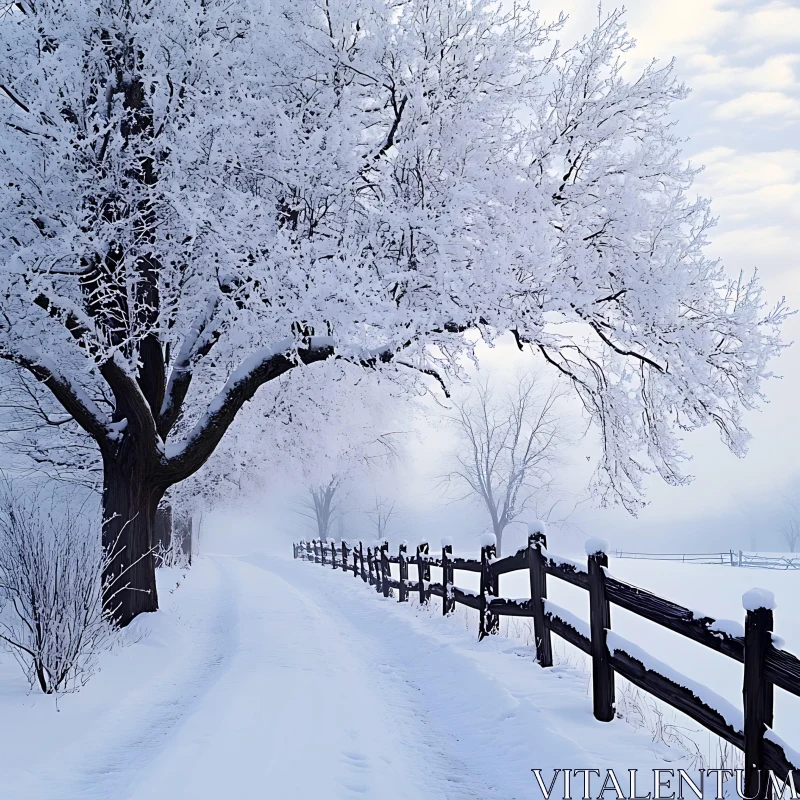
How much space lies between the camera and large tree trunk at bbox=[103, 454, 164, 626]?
971 cm

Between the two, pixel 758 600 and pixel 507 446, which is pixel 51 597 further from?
pixel 507 446

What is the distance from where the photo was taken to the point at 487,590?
911cm

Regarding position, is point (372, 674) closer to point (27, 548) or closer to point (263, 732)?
point (263, 732)

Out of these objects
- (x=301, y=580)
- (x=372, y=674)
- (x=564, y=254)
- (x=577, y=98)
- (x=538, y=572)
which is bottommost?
(x=301, y=580)

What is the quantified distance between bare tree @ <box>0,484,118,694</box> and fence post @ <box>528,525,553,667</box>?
15.3 ft

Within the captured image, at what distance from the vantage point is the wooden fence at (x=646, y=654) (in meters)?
3.52

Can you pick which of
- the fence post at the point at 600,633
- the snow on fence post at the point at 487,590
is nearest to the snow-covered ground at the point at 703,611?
the fence post at the point at 600,633

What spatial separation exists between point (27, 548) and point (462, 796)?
478 centimetres

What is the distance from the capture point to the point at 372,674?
7.43m

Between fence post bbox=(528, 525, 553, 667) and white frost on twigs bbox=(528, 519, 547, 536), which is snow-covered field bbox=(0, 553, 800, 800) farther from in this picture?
white frost on twigs bbox=(528, 519, 547, 536)

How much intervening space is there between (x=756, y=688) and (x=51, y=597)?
5.95 m

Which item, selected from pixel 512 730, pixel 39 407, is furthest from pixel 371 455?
pixel 512 730

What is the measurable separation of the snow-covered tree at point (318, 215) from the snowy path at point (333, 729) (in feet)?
12.3

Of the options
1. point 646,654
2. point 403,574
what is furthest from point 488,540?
point 403,574
